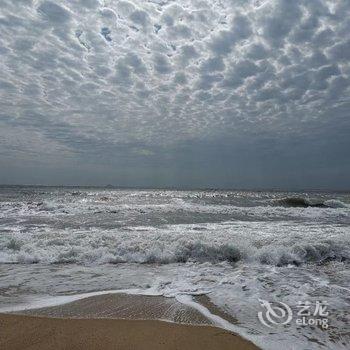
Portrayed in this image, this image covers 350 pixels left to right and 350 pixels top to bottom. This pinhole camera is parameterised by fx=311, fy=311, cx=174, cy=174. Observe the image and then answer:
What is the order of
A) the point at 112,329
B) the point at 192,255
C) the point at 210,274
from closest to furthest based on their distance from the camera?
1. the point at 112,329
2. the point at 210,274
3. the point at 192,255

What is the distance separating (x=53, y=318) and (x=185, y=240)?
5.68 meters

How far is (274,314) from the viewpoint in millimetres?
4926

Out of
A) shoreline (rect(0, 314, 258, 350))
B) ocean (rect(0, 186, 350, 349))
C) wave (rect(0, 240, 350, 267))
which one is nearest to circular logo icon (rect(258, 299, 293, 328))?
ocean (rect(0, 186, 350, 349))

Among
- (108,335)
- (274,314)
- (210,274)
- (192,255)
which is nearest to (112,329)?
(108,335)

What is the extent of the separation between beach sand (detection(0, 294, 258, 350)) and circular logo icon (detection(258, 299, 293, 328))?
75 centimetres

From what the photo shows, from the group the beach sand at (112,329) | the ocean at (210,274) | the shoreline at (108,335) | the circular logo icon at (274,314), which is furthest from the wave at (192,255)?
the shoreline at (108,335)

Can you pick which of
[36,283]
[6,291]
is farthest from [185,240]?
[6,291]

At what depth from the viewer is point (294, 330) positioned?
14.3 feet

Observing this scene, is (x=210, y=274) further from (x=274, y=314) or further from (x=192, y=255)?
(x=274, y=314)

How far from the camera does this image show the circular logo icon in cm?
462

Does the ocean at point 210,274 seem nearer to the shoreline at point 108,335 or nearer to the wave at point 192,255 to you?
the wave at point 192,255

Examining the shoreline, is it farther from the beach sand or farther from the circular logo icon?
the circular logo icon

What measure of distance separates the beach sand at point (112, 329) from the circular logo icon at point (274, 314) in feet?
2.48

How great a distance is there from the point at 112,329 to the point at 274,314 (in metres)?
2.52
